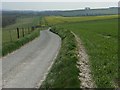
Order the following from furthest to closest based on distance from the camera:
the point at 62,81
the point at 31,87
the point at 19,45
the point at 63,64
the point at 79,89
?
the point at 19,45, the point at 63,64, the point at 31,87, the point at 62,81, the point at 79,89

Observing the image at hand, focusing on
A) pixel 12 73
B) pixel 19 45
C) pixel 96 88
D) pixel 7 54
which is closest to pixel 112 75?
→ pixel 96 88

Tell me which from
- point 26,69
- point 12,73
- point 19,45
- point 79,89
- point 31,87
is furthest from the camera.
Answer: point 19,45

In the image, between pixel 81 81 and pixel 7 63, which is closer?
pixel 81 81

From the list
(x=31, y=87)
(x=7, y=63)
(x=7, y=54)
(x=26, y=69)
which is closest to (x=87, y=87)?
(x=31, y=87)

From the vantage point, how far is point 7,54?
2391cm

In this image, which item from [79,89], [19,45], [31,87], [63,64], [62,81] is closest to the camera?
[79,89]

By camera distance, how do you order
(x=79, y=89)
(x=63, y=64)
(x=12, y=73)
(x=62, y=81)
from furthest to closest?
(x=12, y=73) → (x=63, y=64) → (x=62, y=81) → (x=79, y=89)

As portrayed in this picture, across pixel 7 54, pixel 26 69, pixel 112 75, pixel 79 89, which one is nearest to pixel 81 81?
pixel 79 89

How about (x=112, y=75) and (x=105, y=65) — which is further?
(x=105, y=65)

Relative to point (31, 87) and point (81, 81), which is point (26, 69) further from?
point (81, 81)

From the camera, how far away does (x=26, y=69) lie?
16.9 metres

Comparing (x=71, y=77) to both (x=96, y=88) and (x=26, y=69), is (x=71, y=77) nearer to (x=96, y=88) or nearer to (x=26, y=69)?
(x=96, y=88)

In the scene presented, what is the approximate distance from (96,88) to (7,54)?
14.4m

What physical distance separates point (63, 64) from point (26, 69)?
3.57 meters
